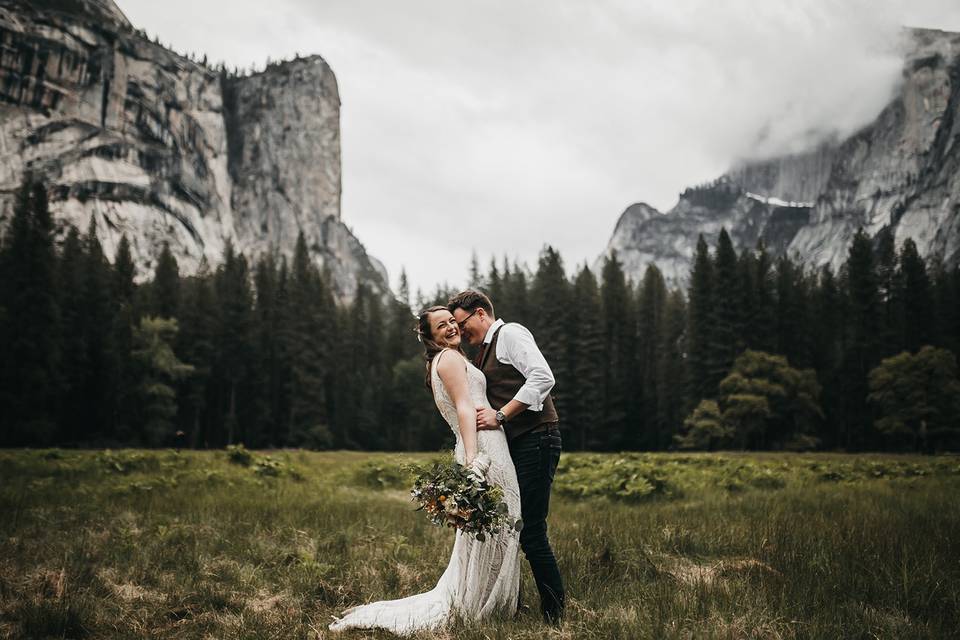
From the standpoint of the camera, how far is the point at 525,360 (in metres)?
4.52

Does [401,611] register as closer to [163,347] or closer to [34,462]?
[34,462]

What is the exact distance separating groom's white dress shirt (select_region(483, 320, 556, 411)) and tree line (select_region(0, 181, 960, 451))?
40.3 metres

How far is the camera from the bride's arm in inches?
175

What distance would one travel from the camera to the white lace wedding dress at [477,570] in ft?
15.1

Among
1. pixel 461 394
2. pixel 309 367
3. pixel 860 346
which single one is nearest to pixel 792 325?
pixel 860 346

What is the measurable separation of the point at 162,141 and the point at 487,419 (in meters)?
146

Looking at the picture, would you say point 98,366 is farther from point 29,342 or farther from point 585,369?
point 585,369

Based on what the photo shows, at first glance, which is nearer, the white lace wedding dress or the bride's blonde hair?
the white lace wedding dress

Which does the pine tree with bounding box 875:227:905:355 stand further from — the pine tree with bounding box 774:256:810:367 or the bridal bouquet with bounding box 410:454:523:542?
the bridal bouquet with bounding box 410:454:523:542

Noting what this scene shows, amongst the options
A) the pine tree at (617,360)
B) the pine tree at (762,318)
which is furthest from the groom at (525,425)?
the pine tree at (617,360)

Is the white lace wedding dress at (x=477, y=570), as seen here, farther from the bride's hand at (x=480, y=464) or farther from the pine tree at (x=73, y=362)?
the pine tree at (x=73, y=362)

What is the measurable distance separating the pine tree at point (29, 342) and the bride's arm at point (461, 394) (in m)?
45.3

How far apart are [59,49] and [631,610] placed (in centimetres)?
14794

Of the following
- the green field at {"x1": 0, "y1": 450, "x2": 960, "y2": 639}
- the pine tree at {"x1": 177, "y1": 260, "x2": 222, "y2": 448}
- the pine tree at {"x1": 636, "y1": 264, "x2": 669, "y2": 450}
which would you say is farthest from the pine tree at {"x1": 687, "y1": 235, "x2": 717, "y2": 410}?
the pine tree at {"x1": 177, "y1": 260, "x2": 222, "y2": 448}
